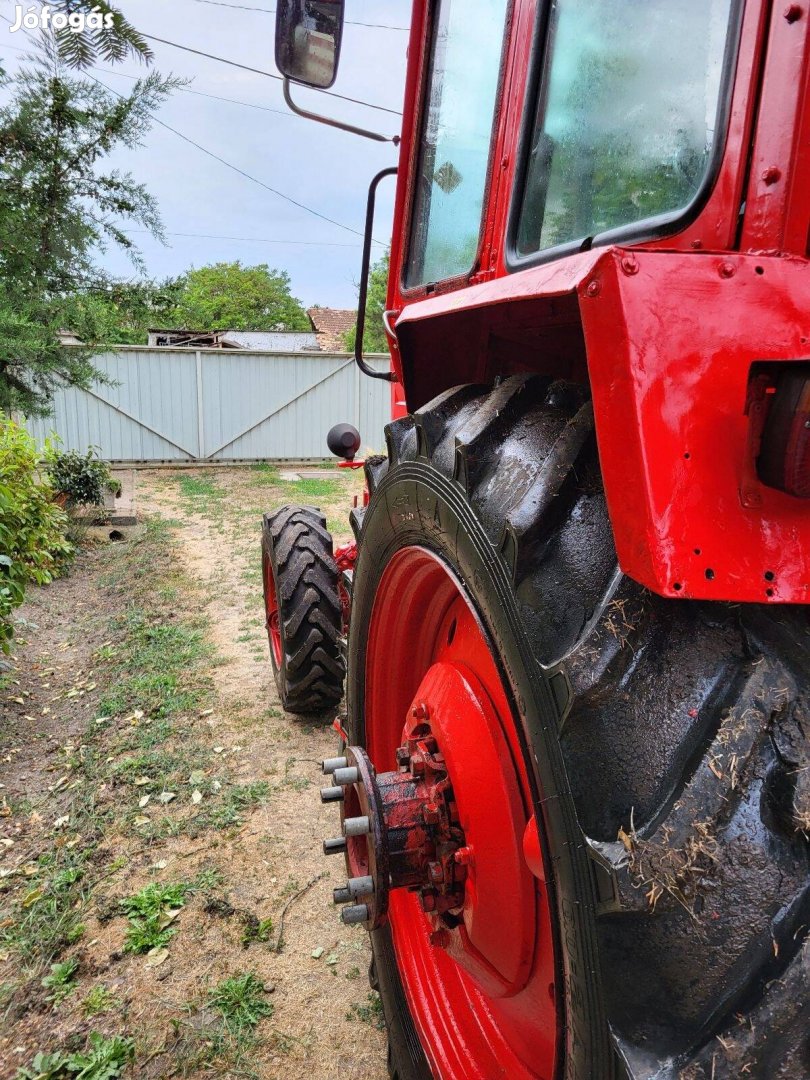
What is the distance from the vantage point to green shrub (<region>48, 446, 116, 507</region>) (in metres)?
7.75

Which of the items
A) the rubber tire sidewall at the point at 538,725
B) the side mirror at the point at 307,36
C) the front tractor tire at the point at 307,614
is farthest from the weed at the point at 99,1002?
the side mirror at the point at 307,36

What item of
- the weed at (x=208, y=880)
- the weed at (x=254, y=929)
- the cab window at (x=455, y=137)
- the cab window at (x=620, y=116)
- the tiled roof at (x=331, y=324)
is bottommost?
the weed at (x=254, y=929)

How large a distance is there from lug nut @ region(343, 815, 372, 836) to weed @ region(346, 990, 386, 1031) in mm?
996

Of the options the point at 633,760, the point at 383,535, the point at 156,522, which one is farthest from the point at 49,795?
the point at 156,522

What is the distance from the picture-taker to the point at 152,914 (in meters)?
2.44

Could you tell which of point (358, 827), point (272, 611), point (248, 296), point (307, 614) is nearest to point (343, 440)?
point (307, 614)

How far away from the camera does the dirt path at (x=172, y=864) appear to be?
204 cm

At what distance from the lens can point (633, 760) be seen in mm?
818

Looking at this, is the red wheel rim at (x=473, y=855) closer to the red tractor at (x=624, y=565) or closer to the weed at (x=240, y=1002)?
the red tractor at (x=624, y=565)

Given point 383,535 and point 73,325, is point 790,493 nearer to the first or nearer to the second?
point 383,535

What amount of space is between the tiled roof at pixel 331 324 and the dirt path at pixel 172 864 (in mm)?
31241

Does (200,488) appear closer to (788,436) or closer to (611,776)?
(611,776)

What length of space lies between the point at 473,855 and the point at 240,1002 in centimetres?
123

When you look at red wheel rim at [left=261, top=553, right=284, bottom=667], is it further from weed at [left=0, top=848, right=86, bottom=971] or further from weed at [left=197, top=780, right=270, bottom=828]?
weed at [left=0, top=848, right=86, bottom=971]
